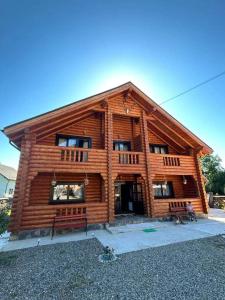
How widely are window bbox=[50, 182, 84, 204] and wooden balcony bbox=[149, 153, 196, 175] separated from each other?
513 cm

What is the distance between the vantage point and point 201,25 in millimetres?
8438

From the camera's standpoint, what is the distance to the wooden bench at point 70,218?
8.38 m

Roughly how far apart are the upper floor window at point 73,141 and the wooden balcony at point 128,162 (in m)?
2.61

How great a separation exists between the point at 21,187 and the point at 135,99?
9796mm

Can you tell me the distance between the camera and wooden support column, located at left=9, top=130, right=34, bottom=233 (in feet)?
26.2

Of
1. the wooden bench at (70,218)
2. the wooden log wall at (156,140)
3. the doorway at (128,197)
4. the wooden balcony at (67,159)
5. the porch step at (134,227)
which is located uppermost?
the wooden log wall at (156,140)

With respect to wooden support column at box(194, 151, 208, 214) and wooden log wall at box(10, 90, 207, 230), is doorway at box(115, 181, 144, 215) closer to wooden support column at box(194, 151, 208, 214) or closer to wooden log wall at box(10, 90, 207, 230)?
wooden log wall at box(10, 90, 207, 230)

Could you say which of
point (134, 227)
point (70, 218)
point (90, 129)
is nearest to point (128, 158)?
point (90, 129)

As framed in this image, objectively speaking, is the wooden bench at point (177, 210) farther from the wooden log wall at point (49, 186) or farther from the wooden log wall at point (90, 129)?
the wooden log wall at point (90, 129)

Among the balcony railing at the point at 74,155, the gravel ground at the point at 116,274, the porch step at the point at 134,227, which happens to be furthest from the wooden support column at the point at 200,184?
the balcony railing at the point at 74,155

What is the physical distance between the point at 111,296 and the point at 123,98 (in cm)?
1158

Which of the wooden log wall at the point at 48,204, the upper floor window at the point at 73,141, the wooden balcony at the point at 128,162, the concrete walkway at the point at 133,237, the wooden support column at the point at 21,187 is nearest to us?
the concrete walkway at the point at 133,237

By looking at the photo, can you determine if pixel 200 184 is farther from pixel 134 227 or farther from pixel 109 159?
pixel 109 159

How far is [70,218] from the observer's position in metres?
8.59
